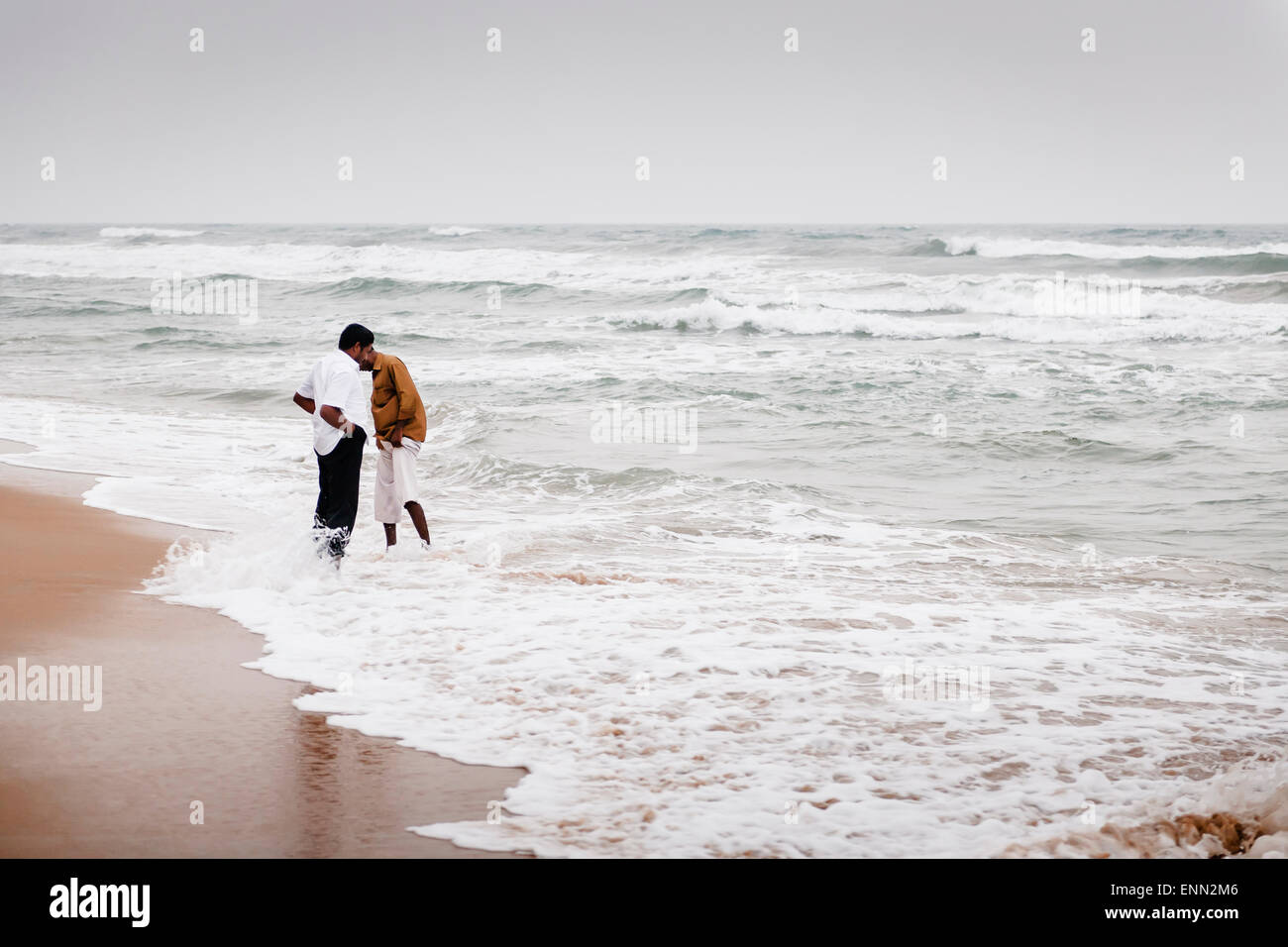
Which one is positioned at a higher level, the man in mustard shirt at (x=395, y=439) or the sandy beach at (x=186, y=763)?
the man in mustard shirt at (x=395, y=439)

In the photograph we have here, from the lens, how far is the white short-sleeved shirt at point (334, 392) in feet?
22.3

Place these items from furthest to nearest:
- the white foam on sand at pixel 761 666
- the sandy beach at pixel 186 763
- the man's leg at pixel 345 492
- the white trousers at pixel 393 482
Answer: the white trousers at pixel 393 482, the man's leg at pixel 345 492, the white foam on sand at pixel 761 666, the sandy beach at pixel 186 763

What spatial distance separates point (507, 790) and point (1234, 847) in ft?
8.27

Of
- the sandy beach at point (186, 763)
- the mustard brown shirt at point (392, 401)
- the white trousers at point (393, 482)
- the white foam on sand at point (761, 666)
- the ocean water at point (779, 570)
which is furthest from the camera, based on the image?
the white trousers at point (393, 482)

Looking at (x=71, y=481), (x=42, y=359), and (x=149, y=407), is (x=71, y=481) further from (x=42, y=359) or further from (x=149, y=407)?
(x=42, y=359)

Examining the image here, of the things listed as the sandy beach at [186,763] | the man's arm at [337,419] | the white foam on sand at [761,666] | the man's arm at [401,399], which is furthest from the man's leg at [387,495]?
the sandy beach at [186,763]

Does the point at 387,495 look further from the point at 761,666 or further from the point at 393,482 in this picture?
the point at 761,666

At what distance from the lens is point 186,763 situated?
4.34 m

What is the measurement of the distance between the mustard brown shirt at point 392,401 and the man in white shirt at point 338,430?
62cm

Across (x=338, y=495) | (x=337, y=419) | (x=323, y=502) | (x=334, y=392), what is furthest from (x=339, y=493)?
(x=334, y=392)

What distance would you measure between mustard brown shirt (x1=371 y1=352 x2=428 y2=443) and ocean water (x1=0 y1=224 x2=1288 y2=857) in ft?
2.96

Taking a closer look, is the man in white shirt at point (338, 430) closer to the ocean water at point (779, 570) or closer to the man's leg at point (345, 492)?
the man's leg at point (345, 492)

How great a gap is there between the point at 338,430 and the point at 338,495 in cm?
45
